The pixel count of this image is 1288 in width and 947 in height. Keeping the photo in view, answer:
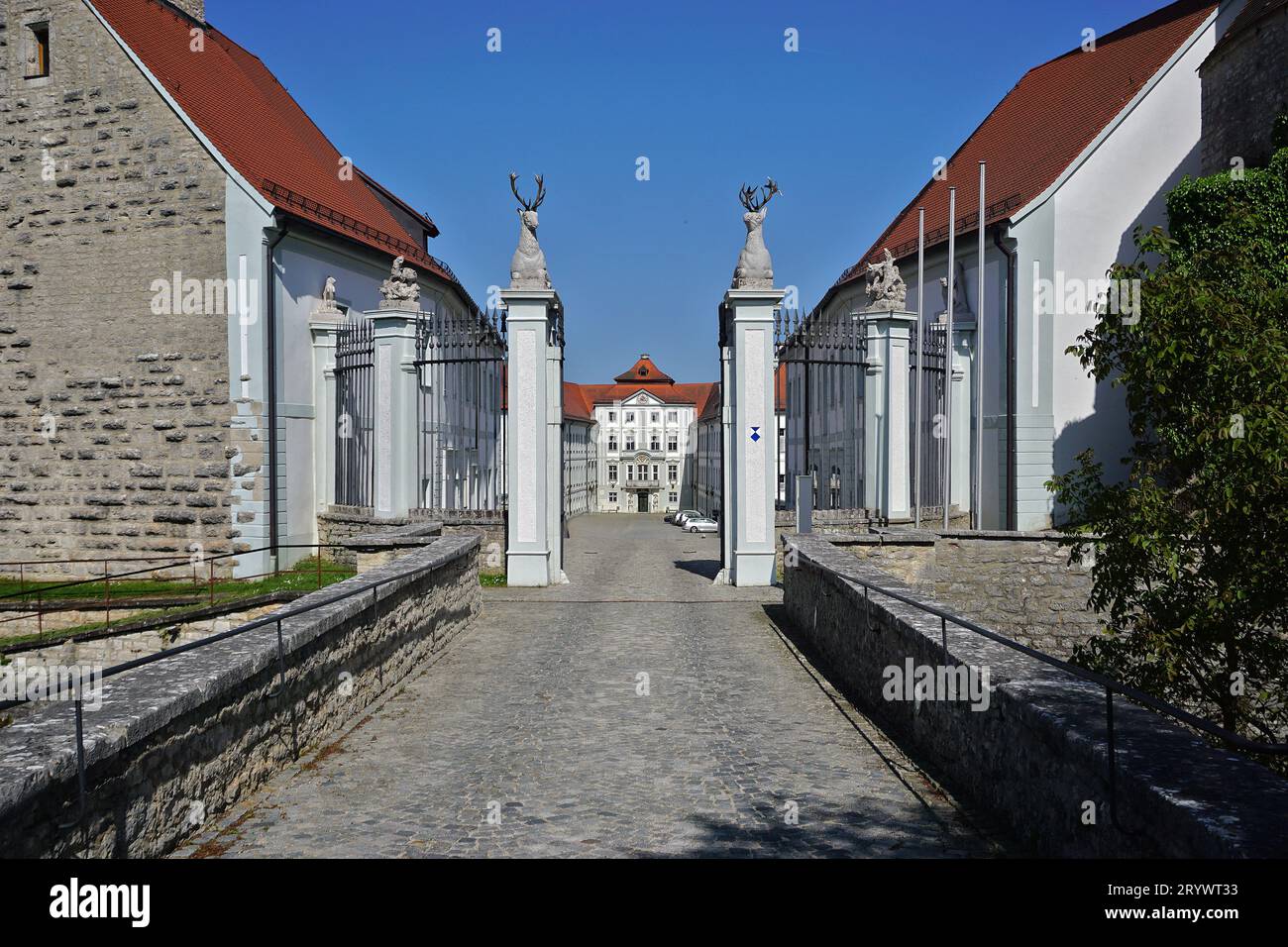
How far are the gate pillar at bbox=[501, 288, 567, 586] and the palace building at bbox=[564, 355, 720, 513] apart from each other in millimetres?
69099

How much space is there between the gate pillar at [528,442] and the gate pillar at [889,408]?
18.0 feet

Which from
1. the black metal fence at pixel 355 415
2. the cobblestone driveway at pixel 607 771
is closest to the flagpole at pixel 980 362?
the cobblestone driveway at pixel 607 771

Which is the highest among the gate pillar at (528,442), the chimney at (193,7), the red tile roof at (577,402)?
the chimney at (193,7)

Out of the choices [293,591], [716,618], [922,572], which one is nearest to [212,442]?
[293,591]

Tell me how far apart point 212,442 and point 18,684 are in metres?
6.75

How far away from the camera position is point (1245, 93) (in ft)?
66.2

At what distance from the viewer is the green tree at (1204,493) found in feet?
21.3

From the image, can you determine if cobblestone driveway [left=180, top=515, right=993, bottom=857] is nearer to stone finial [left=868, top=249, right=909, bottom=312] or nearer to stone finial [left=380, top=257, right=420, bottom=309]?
stone finial [left=380, top=257, right=420, bottom=309]

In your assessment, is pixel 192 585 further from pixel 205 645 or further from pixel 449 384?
pixel 205 645

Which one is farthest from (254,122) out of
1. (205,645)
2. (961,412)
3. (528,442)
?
(205,645)

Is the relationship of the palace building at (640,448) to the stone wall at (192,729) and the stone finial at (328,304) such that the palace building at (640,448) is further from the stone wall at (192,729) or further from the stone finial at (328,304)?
the stone wall at (192,729)

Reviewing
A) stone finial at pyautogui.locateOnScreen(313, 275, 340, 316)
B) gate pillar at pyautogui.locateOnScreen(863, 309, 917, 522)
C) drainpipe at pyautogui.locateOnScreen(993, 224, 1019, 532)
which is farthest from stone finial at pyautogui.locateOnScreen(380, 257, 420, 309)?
drainpipe at pyautogui.locateOnScreen(993, 224, 1019, 532)
